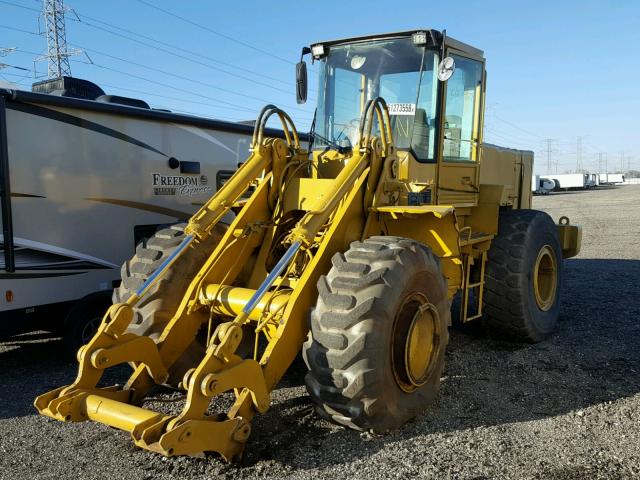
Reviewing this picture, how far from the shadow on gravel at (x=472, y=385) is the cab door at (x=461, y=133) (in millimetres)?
1680

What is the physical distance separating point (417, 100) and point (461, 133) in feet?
2.65

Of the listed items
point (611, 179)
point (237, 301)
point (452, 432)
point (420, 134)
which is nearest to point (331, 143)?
point (420, 134)

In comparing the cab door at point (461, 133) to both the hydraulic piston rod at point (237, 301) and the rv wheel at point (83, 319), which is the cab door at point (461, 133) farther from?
the rv wheel at point (83, 319)

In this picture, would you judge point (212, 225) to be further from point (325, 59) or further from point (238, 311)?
→ point (325, 59)

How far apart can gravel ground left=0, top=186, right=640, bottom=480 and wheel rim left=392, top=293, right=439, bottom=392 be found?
1.23 ft

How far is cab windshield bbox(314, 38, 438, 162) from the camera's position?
5.64 metres

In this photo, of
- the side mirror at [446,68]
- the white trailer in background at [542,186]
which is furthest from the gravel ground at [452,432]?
the white trailer in background at [542,186]

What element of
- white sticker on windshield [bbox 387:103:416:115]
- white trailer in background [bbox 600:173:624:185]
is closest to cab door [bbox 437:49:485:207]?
white sticker on windshield [bbox 387:103:416:115]

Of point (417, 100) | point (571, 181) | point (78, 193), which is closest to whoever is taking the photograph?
point (417, 100)

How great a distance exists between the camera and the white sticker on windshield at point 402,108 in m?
5.65

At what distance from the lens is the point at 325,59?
628 cm

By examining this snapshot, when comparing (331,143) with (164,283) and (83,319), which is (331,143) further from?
(83,319)

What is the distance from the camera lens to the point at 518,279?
21.2 feet

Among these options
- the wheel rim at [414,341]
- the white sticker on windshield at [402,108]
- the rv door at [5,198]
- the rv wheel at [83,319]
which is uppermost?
the white sticker on windshield at [402,108]
